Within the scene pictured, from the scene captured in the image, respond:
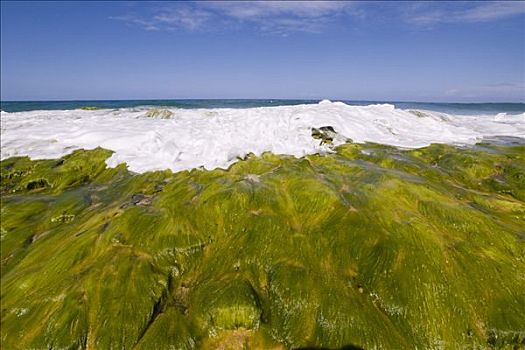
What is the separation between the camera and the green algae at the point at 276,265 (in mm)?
3816

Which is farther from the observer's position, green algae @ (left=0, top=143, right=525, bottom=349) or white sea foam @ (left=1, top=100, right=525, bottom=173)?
white sea foam @ (left=1, top=100, right=525, bottom=173)

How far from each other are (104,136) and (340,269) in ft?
33.5

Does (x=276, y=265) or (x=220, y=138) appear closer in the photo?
(x=276, y=265)

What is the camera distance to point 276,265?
4.51 meters

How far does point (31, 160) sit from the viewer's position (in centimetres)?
970

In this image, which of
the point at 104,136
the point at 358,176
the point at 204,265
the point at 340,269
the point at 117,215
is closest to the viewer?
the point at 340,269

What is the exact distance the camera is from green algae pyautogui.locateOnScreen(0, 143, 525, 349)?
12.5 feet

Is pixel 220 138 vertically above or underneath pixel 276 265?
above

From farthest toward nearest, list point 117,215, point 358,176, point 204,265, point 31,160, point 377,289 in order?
point 31,160 → point 358,176 → point 117,215 → point 204,265 → point 377,289

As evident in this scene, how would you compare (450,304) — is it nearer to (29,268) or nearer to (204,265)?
(204,265)

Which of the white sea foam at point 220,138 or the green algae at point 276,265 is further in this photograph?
the white sea foam at point 220,138

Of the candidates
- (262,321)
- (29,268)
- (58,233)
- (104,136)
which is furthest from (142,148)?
(262,321)

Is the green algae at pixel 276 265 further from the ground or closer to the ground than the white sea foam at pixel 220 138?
closer to the ground

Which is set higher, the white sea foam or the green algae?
the white sea foam
